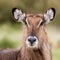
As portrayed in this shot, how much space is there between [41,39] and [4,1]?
23969 mm

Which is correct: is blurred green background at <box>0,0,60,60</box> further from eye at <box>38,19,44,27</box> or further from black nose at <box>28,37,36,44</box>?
black nose at <box>28,37,36,44</box>

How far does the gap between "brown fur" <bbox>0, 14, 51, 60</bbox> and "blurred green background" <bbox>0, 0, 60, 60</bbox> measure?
236 inches

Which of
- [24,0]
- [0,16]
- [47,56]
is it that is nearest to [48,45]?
[47,56]

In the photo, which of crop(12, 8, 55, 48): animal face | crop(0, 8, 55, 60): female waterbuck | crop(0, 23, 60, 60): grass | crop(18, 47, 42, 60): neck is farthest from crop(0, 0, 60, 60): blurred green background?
crop(12, 8, 55, 48): animal face

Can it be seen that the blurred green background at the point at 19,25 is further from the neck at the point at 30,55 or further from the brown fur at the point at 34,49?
the neck at the point at 30,55

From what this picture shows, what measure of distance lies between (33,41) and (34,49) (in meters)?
0.65

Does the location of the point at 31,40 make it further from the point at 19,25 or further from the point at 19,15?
the point at 19,25

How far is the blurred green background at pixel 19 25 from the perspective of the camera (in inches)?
1078

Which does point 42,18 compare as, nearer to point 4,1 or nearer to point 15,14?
point 15,14

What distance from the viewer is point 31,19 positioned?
655 inches

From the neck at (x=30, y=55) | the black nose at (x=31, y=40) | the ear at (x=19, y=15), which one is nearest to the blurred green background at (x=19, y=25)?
the ear at (x=19, y=15)

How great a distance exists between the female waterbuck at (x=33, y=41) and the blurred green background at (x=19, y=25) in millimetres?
5963

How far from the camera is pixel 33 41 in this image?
52.8ft

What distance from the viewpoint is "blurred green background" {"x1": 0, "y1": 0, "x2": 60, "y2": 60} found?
89.9ft
